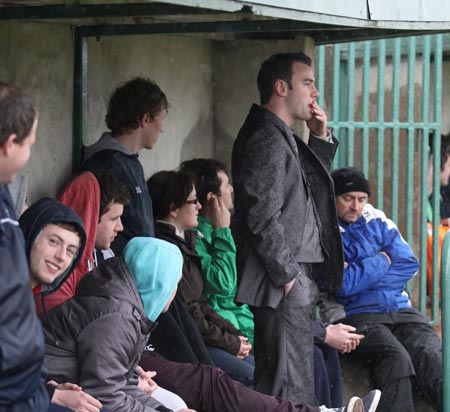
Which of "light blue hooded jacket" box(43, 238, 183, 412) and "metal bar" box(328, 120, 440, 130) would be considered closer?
"light blue hooded jacket" box(43, 238, 183, 412)

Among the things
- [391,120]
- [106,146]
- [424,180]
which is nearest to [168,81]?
[106,146]

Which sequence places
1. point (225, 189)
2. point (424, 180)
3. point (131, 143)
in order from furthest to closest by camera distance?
point (424, 180)
point (225, 189)
point (131, 143)

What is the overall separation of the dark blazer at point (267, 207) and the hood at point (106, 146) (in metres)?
0.58

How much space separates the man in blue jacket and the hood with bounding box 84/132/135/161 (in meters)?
1.64

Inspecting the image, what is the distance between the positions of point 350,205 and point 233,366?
58.0 inches

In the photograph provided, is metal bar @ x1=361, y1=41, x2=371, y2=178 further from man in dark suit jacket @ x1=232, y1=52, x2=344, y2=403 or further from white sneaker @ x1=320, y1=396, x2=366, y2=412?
white sneaker @ x1=320, y1=396, x2=366, y2=412

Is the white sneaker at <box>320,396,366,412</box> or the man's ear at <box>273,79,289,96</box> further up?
the man's ear at <box>273,79,289,96</box>

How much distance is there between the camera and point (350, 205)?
6.93 m

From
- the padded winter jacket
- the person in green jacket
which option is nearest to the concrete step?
the padded winter jacket

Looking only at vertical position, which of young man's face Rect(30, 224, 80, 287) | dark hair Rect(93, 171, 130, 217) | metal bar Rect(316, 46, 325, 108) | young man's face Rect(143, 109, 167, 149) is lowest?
young man's face Rect(30, 224, 80, 287)

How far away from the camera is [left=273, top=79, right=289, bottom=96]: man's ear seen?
18.7 ft

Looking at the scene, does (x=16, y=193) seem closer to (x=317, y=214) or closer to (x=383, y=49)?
(x=317, y=214)

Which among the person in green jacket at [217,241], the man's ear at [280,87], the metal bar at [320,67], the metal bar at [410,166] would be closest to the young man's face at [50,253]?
the man's ear at [280,87]

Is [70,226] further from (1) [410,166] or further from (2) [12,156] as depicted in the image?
(1) [410,166]
